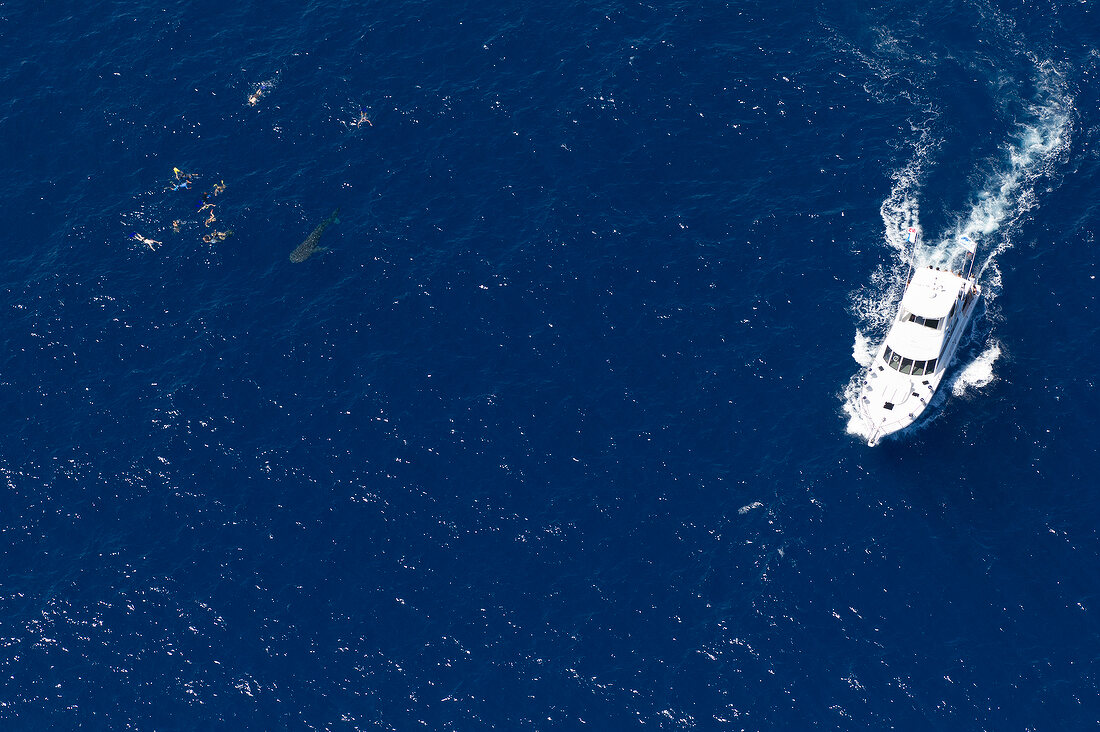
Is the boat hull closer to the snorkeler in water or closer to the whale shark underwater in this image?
the whale shark underwater

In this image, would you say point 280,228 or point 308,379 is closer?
point 308,379

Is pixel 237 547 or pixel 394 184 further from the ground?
pixel 394 184

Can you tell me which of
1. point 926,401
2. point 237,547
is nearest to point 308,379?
point 237,547

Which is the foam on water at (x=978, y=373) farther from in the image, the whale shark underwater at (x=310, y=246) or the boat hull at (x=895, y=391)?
the whale shark underwater at (x=310, y=246)

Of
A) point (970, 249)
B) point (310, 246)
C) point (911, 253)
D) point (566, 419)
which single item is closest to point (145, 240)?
point (310, 246)

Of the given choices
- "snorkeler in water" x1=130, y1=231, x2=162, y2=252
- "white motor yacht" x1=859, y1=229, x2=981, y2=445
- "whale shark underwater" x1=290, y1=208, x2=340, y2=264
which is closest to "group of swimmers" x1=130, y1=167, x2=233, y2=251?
"snorkeler in water" x1=130, y1=231, x2=162, y2=252

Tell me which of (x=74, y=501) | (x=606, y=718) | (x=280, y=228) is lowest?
(x=606, y=718)

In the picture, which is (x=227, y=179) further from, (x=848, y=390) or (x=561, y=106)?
(x=848, y=390)

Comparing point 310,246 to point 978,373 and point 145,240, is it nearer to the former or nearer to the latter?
point 145,240
